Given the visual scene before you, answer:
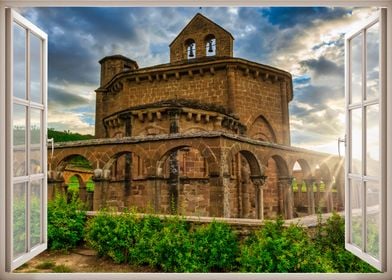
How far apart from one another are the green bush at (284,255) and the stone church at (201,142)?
8.32 ft

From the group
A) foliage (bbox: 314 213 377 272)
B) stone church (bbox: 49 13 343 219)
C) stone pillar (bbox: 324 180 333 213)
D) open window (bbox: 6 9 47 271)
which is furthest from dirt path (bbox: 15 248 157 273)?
stone pillar (bbox: 324 180 333 213)

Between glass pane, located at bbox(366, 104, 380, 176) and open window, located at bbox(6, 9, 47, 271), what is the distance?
7.22 feet

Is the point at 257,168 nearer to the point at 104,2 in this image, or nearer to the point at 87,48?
the point at 104,2

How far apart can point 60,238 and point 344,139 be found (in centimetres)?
564

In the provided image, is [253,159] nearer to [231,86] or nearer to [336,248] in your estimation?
[336,248]

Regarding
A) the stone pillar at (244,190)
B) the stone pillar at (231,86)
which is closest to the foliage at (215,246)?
the stone pillar at (244,190)

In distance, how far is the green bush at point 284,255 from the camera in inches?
186

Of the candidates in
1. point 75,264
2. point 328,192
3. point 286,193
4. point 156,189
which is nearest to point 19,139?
point 75,264

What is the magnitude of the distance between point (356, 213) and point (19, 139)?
233 centimetres

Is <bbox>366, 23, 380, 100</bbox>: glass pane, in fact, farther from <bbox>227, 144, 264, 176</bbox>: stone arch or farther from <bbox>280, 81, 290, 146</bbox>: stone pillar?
<bbox>280, 81, 290, 146</bbox>: stone pillar

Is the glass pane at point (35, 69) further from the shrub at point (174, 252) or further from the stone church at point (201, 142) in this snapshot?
the stone church at point (201, 142)

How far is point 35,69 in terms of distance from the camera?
2.77 m

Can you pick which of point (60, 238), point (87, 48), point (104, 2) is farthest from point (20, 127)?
point (87, 48)

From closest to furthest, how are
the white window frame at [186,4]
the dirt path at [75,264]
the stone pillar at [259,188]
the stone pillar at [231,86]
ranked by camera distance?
the white window frame at [186,4] → the dirt path at [75,264] → the stone pillar at [259,188] → the stone pillar at [231,86]
